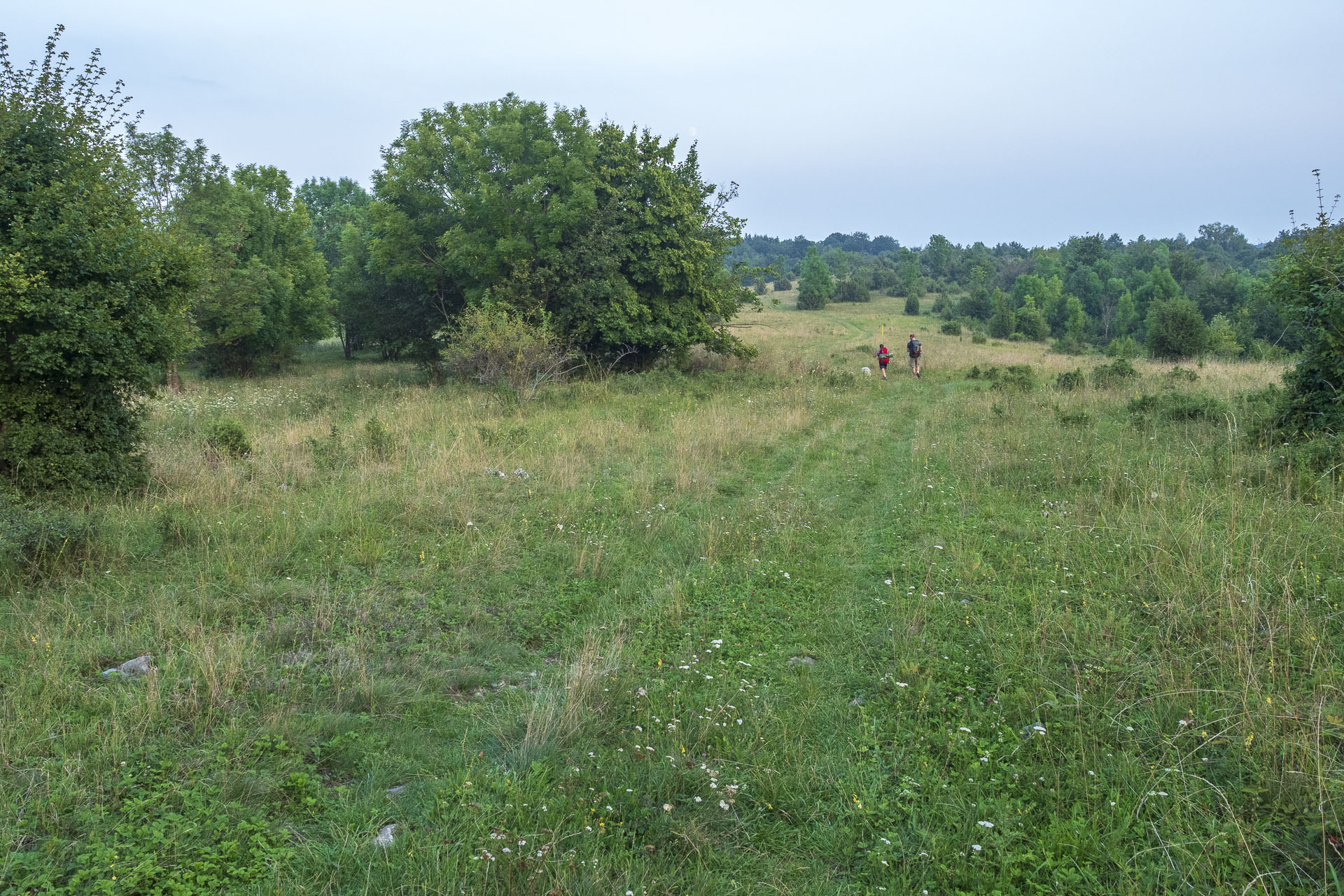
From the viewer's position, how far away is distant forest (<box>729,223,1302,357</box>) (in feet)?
140

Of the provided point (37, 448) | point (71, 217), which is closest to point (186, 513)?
point (37, 448)

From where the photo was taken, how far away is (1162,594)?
17.9 ft

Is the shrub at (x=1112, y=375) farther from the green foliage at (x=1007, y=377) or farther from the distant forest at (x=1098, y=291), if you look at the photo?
the distant forest at (x=1098, y=291)

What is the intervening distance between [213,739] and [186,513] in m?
4.76

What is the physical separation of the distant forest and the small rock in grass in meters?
24.7

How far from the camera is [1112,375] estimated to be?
1950 cm

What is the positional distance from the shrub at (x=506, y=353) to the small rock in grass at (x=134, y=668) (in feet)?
42.1

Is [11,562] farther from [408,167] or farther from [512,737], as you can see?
[408,167]

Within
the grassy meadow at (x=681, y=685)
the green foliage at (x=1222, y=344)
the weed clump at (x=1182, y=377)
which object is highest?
the green foliage at (x=1222, y=344)

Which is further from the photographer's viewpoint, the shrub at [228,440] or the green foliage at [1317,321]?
the shrub at [228,440]

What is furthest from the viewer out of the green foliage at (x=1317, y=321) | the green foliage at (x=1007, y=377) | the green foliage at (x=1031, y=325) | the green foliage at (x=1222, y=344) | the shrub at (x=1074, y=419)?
the green foliage at (x=1031, y=325)

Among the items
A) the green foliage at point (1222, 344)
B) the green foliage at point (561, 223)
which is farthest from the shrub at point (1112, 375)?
the green foliage at point (1222, 344)

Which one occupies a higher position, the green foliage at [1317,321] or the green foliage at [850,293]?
the green foliage at [850,293]

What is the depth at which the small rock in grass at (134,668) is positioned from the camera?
4652mm
